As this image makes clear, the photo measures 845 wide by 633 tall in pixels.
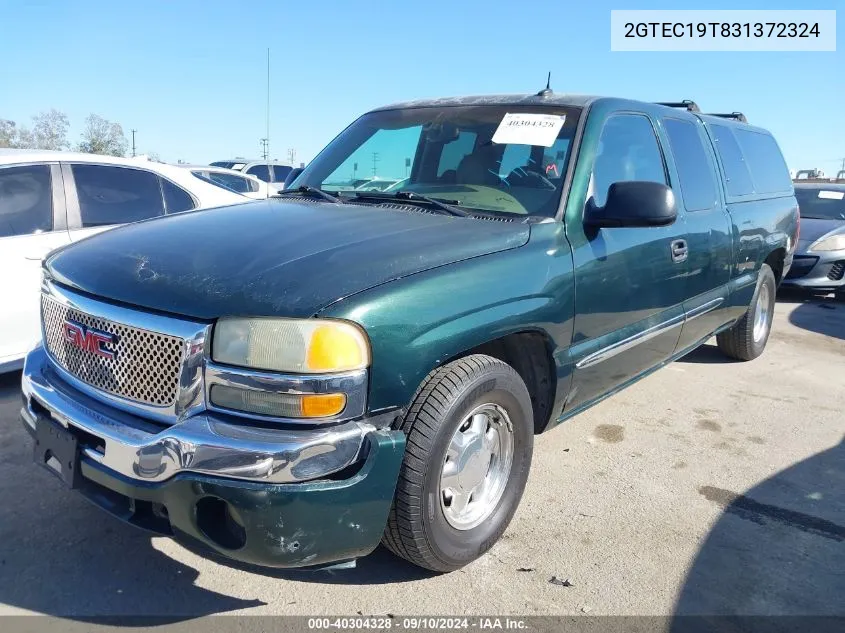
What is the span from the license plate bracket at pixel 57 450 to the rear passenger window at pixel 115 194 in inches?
103

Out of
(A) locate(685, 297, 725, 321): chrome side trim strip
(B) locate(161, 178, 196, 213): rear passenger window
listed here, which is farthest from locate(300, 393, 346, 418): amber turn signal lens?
(B) locate(161, 178, 196, 213): rear passenger window

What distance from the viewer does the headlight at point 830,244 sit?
338 inches

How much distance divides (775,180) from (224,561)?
517cm

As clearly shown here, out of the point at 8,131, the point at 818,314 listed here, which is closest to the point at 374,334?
the point at 818,314

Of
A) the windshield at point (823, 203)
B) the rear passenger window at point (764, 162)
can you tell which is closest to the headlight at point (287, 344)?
the rear passenger window at point (764, 162)

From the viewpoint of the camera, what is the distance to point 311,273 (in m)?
2.20

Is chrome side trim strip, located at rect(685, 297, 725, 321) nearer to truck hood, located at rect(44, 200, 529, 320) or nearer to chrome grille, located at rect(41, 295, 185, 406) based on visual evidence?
truck hood, located at rect(44, 200, 529, 320)

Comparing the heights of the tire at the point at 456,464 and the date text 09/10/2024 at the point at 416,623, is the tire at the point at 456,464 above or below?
above

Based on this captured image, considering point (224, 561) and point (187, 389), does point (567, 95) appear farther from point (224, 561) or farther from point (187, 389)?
point (224, 561)

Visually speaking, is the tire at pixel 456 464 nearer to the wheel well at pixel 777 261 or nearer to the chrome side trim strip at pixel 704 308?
the chrome side trim strip at pixel 704 308

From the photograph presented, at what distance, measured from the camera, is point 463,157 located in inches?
132

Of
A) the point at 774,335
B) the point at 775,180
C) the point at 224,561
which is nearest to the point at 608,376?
the point at 224,561

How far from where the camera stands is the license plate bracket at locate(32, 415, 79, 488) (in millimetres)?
2271

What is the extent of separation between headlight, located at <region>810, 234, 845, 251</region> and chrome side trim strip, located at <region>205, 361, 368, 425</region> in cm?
837
